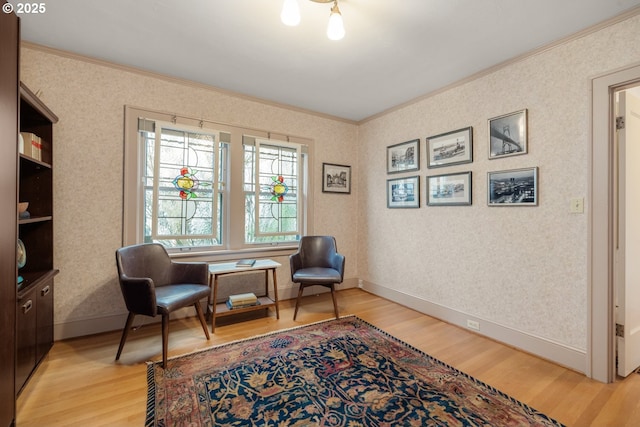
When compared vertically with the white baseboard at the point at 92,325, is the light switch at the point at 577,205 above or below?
above

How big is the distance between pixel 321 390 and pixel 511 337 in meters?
1.79

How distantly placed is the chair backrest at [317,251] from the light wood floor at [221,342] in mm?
704

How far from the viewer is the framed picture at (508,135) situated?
235cm

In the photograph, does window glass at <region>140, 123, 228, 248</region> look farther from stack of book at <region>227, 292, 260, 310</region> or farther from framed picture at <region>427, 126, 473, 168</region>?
framed picture at <region>427, 126, 473, 168</region>

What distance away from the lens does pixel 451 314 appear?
2891 millimetres

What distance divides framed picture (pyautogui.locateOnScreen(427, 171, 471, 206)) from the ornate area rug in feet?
5.09

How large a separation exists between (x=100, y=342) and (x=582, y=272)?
397 centimetres

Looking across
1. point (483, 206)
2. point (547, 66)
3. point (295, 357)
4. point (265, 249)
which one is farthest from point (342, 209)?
point (547, 66)

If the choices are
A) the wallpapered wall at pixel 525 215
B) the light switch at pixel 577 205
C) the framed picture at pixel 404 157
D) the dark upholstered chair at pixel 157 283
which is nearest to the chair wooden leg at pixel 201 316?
the dark upholstered chair at pixel 157 283

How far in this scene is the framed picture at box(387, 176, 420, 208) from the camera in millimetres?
3301

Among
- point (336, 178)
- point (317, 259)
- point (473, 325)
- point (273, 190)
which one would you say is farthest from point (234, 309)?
point (473, 325)

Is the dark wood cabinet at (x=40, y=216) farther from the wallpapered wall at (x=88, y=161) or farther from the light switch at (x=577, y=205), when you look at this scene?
the light switch at (x=577, y=205)

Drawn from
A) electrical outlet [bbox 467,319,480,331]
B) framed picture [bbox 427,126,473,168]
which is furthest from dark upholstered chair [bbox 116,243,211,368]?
framed picture [bbox 427,126,473,168]

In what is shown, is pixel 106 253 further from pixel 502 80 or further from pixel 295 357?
pixel 502 80
